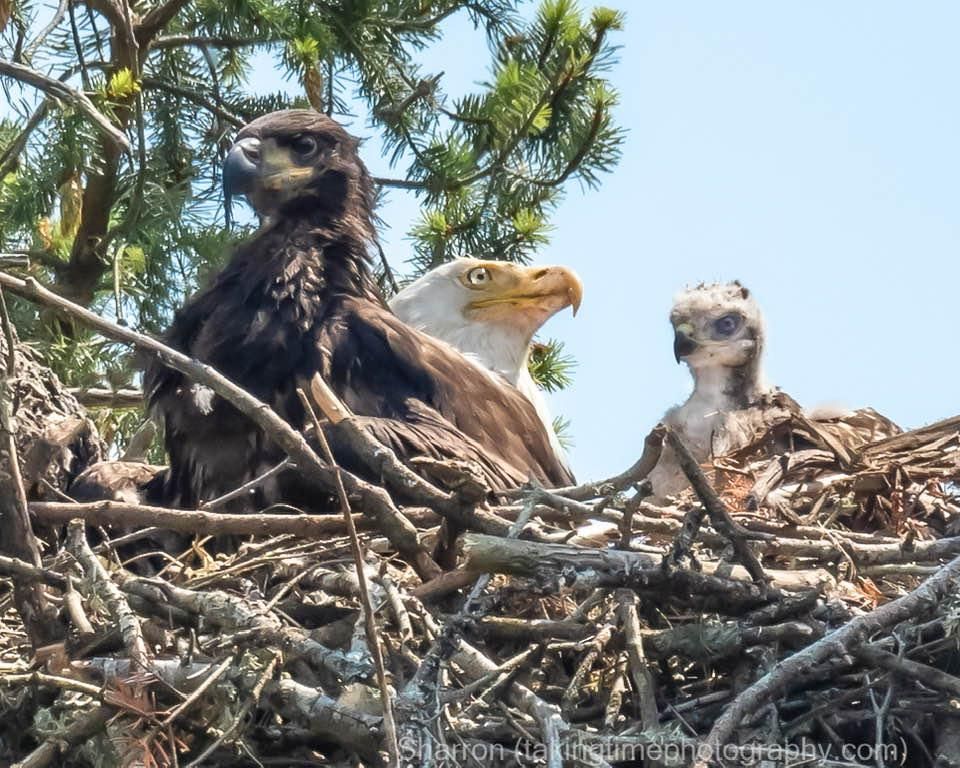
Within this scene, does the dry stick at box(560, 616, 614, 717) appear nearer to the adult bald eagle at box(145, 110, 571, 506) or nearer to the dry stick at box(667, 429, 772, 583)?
the dry stick at box(667, 429, 772, 583)

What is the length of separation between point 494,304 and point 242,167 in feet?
3.95

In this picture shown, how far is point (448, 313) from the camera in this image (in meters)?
6.77

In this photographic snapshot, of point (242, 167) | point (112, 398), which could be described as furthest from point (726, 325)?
point (112, 398)

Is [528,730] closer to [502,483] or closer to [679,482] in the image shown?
[502,483]

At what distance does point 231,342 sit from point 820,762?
251cm

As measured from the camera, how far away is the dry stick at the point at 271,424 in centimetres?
387

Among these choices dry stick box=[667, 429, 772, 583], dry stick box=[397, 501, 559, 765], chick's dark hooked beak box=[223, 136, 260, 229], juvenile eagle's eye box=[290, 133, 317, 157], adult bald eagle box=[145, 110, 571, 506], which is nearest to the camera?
dry stick box=[397, 501, 559, 765]

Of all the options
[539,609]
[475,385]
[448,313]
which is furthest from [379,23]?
[539,609]

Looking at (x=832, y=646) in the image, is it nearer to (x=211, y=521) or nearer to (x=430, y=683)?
(x=430, y=683)

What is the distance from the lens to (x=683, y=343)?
6.96 m

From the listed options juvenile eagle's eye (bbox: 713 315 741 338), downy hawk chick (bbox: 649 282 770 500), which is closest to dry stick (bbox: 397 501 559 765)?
downy hawk chick (bbox: 649 282 770 500)

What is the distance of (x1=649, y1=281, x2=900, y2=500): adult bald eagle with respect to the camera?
19.4ft

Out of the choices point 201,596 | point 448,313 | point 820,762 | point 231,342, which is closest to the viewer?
point 820,762

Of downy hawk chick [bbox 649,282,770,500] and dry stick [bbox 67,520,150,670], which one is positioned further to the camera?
downy hawk chick [bbox 649,282,770,500]
